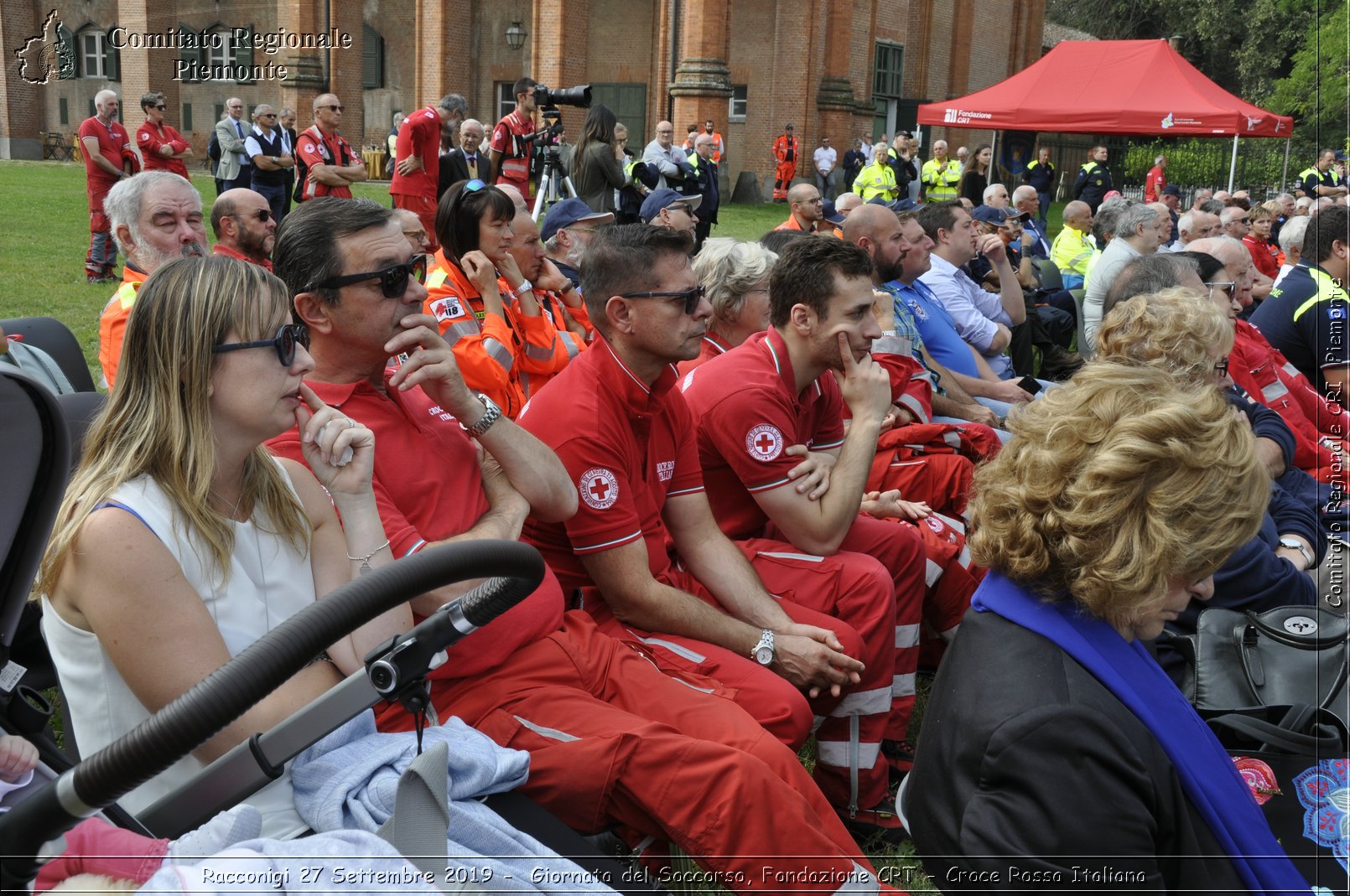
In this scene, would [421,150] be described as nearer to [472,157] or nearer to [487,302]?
[472,157]

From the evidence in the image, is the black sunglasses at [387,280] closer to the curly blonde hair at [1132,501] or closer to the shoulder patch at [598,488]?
the shoulder patch at [598,488]

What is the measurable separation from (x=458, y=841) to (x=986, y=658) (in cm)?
105

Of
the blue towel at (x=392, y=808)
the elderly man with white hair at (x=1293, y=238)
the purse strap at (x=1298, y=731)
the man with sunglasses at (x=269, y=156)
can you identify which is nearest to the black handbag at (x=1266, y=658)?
the purse strap at (x=1298, y=731)

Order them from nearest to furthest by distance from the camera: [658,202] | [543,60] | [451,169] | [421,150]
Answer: [658,202] → [421,150] → [451,169] → [543,60]

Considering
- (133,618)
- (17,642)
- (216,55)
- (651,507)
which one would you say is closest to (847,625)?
(651,507)

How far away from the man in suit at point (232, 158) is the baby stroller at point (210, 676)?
13.1m

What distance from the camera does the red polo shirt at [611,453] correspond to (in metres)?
3.47

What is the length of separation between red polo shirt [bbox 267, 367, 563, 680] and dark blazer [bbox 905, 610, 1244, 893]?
1.18 metres

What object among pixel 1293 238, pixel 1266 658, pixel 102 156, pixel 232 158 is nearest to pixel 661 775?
pixel 1266 658

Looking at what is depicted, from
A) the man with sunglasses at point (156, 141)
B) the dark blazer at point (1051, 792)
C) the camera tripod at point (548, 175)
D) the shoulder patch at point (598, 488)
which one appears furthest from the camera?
the camera tripod at point (548, 175)

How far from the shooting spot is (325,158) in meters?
12.5

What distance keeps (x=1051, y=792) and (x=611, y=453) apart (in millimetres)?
1889

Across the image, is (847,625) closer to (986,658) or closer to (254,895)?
(986,658)

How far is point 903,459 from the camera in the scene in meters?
5.30
